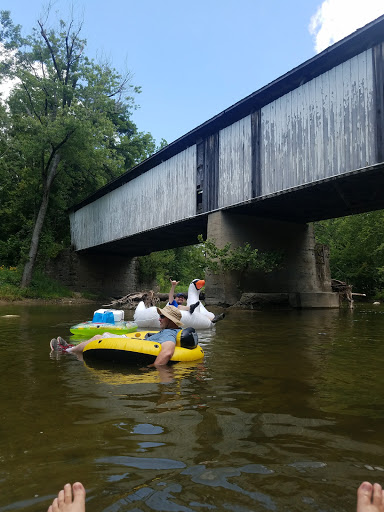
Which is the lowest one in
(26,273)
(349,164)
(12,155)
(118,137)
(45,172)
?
(26,273)

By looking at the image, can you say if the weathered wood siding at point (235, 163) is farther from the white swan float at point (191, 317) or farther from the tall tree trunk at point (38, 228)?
the tall tree trunk at point (38, 228)

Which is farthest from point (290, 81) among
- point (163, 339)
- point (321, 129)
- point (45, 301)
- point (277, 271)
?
point (45, 301)

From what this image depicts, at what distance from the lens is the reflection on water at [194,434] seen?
1864 mm

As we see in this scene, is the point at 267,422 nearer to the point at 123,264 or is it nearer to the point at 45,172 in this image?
the point at 45,172

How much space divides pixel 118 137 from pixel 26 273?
16.5 meters

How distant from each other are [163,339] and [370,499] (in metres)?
3.87

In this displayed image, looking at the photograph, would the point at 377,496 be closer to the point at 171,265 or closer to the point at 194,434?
the point at 194,434

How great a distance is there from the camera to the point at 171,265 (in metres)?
44.3

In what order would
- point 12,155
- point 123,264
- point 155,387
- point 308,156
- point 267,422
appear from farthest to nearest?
point 123,264, point 12,155, point 308,156, point 155,387, point 267,422

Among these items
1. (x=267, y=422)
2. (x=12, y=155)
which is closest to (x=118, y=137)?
(x=12, y=155)

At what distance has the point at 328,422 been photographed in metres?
2.84

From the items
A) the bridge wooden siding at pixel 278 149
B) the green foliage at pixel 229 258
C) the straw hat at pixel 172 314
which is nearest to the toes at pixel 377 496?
the straw hat at pixel 172 314

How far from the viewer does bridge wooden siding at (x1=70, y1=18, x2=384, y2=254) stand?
10445mm

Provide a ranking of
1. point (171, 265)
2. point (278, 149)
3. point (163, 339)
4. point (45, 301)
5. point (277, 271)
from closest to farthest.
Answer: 1. point (163, 339)
2. point (278, 149)
3. point (277, 271)
4. point (45, 301)
5. point (171, 265)
